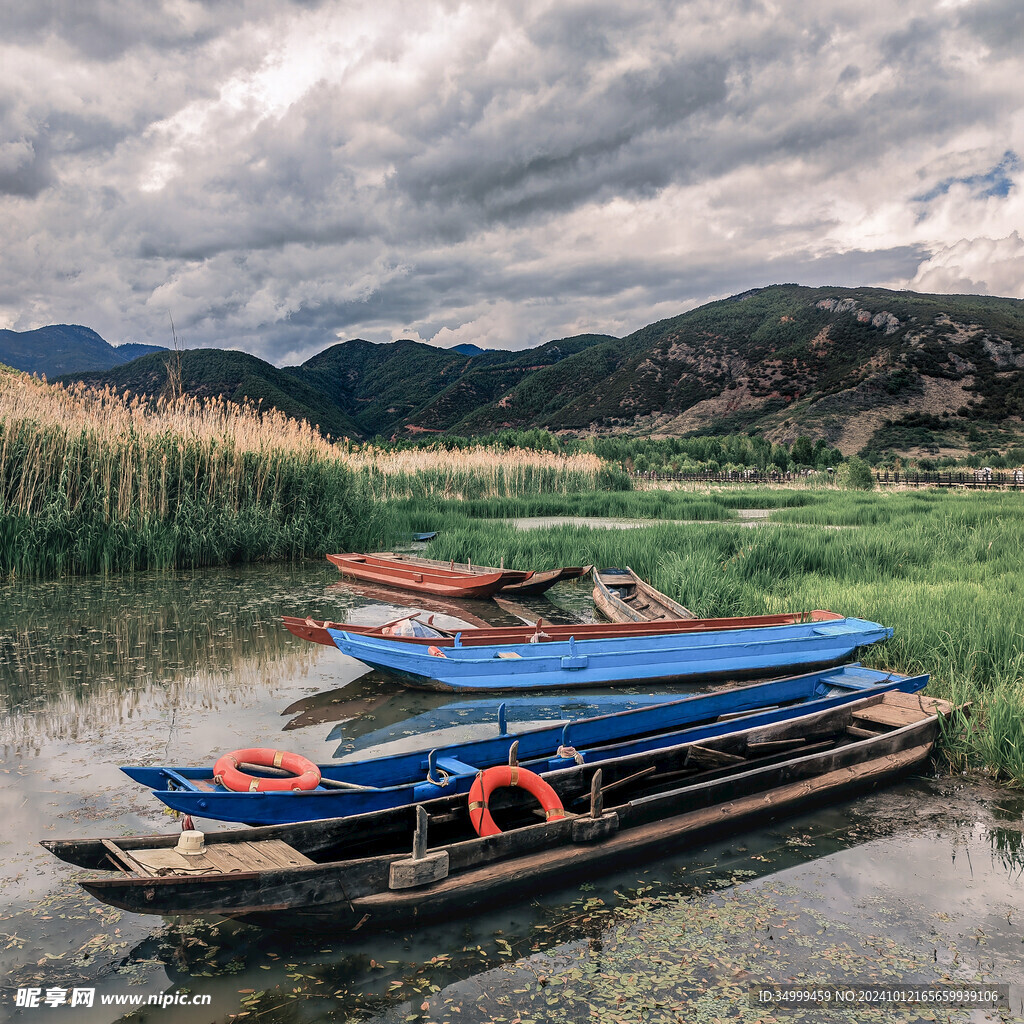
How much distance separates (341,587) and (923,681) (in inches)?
327

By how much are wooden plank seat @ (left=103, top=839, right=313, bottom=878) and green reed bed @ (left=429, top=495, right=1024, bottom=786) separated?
4577 millimetres

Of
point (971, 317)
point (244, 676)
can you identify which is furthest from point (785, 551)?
point (971, 317)

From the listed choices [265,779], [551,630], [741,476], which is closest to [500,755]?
[265,779]

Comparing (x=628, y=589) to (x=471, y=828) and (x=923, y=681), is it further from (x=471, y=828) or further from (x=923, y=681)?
(x=471, y=828)

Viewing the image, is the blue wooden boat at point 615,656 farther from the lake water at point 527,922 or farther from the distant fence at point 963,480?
the distant fence at point 963,480

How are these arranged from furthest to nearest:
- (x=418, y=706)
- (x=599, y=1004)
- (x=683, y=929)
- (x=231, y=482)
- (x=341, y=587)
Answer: (x=231, y=482)
(x=341, y=587)
(x=418, y=706)
(x=683, y=929)
(x=599, y=1004)

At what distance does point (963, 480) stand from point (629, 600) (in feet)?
104

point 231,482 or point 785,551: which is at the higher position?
point 231,482

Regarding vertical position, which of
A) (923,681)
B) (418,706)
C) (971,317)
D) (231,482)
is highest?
(971,317)

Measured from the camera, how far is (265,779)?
3.57m

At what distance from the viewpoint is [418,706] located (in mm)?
6312

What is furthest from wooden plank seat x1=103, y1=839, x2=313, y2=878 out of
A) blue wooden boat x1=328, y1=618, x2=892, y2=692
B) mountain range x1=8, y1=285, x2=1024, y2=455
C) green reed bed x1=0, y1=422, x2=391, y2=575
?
mountain range x1=8, y1=285, x2=1024, y2=455

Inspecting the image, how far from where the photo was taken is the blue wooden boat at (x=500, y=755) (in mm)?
3361

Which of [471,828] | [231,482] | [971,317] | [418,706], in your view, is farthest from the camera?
[971,317]
